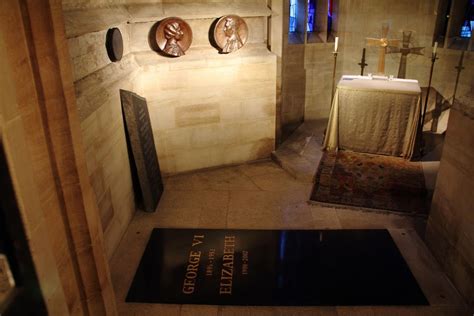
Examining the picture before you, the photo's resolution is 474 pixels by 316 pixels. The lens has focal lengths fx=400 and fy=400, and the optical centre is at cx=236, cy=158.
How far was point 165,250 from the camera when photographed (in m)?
3.97

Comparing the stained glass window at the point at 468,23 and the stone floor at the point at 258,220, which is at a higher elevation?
the stained glass window at the point at 468,23

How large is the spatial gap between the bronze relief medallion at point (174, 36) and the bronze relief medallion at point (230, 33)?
38 cm

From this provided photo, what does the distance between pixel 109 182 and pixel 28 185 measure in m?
2.05

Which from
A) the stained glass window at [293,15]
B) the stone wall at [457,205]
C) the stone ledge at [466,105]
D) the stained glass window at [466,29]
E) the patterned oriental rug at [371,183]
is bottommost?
the patterned oriental rug at [371,183]

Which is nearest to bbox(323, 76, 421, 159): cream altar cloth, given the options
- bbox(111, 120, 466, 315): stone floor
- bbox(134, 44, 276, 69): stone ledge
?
bbox(111, 120, 466, 315): stone floor

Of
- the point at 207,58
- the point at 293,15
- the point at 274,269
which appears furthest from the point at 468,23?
the point at 274,269

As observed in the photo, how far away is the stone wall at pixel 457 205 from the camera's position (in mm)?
3197

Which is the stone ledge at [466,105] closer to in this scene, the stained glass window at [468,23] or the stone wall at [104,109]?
the stone wall at [104,109]

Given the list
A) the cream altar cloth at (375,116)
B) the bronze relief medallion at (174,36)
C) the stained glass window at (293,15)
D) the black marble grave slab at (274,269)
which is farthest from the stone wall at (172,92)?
the stained glass window at (293,15)

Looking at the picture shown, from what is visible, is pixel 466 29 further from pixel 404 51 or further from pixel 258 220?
pixel 258 220

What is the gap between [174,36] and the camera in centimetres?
491

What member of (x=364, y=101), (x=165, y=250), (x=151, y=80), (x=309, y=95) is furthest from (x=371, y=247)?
(x=309, y=95)

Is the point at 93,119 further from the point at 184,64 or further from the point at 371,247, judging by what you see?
the point at 371,247

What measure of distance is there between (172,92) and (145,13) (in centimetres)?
102
